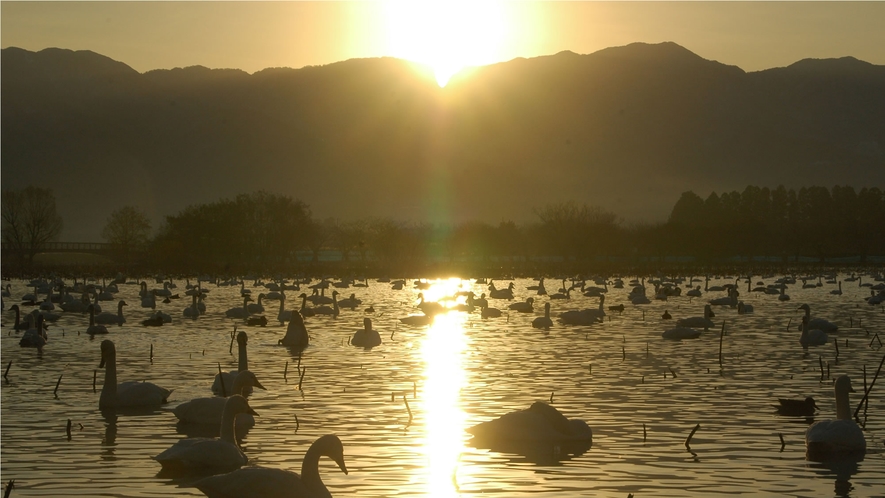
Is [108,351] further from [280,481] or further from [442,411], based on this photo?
[280,481]

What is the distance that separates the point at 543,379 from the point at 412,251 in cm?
11717

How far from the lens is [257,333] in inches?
1396

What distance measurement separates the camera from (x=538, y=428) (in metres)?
14.2

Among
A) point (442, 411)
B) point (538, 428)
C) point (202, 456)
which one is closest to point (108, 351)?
point (442, 411)

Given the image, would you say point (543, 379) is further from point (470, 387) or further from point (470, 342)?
point (470, 342)

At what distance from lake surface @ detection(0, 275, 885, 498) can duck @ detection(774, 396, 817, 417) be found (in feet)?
0.68

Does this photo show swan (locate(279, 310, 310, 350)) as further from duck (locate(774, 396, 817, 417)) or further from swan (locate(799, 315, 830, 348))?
duck (locate(774, 396, 817, 417))

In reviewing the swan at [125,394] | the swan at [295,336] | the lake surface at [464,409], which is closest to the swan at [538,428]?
the lake surface at [464,409]

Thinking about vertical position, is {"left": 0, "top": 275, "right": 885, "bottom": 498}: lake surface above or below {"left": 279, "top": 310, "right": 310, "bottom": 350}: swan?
below

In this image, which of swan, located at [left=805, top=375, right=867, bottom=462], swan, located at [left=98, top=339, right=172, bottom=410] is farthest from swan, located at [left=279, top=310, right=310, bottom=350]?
swan, located at [left=805, top=375, right=867, bottom=462]

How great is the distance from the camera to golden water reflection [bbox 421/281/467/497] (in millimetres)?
12461

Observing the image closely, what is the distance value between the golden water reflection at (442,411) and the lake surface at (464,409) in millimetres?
43

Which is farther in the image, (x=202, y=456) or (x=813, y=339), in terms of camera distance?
(x=813, y=339)

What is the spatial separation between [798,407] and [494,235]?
165959 millimetres
